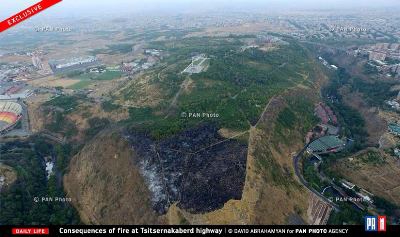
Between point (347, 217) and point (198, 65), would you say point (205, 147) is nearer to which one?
point (347, 217)

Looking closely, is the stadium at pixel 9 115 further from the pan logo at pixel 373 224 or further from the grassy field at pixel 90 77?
the pan logo at pixel 373 224

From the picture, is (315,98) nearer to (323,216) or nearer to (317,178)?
(317,178)

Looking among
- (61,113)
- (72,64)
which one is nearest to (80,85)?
(61,113)

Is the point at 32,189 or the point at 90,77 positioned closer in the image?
the point at 32,189

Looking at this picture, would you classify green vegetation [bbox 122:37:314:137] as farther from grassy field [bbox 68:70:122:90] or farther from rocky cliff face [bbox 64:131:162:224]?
grassy field [bbox 68:70:122:90]

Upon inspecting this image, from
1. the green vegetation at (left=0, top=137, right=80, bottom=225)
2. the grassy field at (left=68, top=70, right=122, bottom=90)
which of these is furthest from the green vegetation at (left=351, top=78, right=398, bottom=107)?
the green vegetation at (left=0, top=137, right=80, bottom=225)

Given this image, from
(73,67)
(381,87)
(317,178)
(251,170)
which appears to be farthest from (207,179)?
(73,67)
